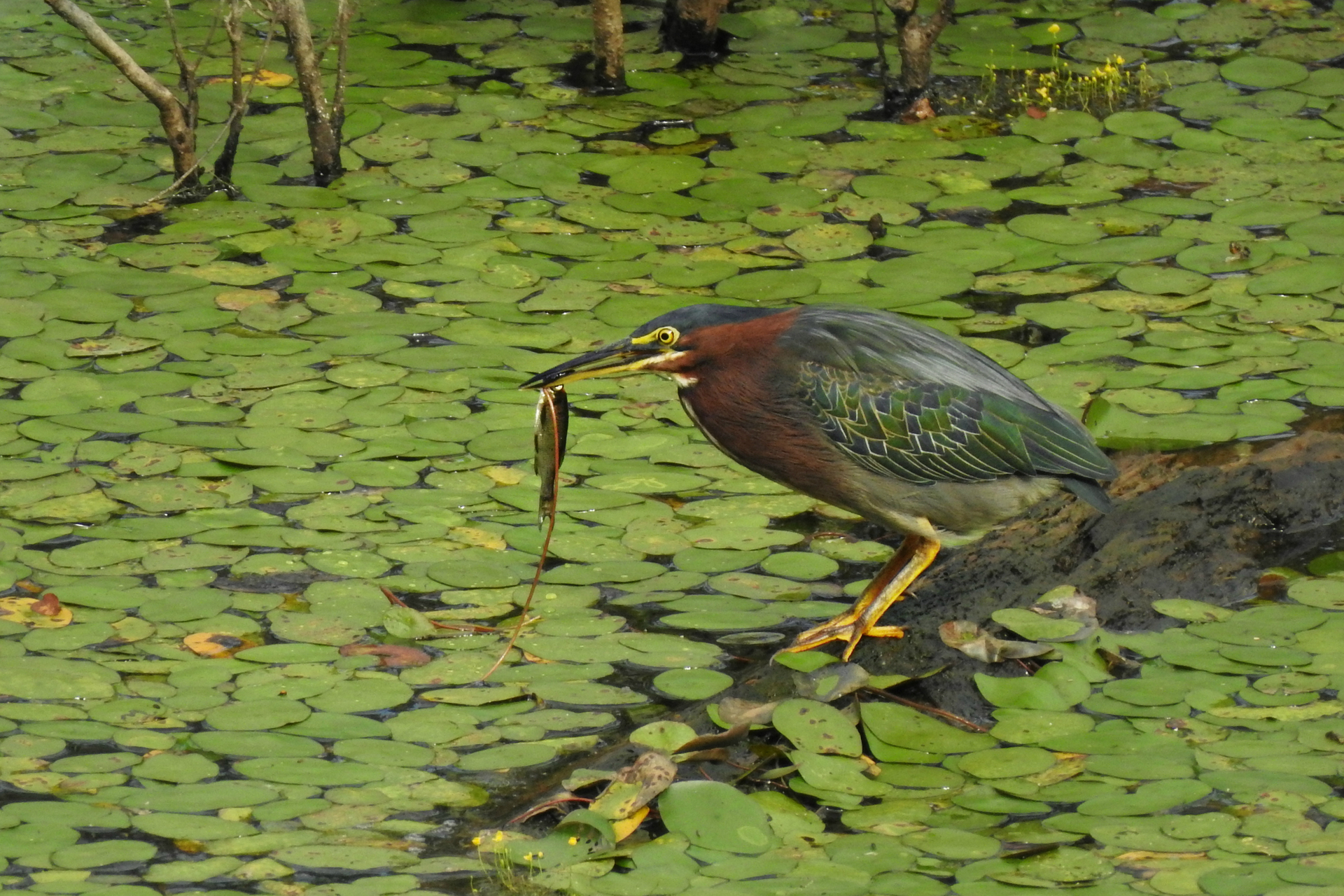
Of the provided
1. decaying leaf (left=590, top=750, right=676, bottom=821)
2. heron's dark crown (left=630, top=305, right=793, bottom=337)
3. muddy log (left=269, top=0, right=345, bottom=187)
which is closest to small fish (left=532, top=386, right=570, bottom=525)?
heron's dark crown (left=630, top=305, right=793, bottom=337)

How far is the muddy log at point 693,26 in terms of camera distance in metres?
8.77

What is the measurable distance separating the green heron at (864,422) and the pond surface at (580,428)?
428mm

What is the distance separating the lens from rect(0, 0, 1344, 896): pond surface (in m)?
3.92

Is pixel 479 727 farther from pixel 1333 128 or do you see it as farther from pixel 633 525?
pixel 1333 128

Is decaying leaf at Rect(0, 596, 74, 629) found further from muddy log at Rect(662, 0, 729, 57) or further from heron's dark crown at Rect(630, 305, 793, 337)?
muddy log at Rect(662, 0, 729, 57)

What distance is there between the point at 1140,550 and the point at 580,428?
1944mm

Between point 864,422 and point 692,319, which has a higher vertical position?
point 692,319

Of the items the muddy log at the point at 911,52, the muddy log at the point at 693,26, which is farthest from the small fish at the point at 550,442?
the muddy log at the point at 693,26

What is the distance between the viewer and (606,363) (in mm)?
4492

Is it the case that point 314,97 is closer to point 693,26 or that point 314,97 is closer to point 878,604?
point 693,26

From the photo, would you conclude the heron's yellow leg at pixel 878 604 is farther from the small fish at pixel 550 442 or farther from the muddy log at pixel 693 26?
the muddy log at pixel 693 26

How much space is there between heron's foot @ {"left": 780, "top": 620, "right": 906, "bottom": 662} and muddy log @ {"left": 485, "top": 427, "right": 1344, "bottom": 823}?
29 millimetres

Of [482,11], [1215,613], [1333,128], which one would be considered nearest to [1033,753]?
[1215,613]

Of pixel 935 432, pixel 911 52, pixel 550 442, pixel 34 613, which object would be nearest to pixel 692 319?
pixel 550 442
